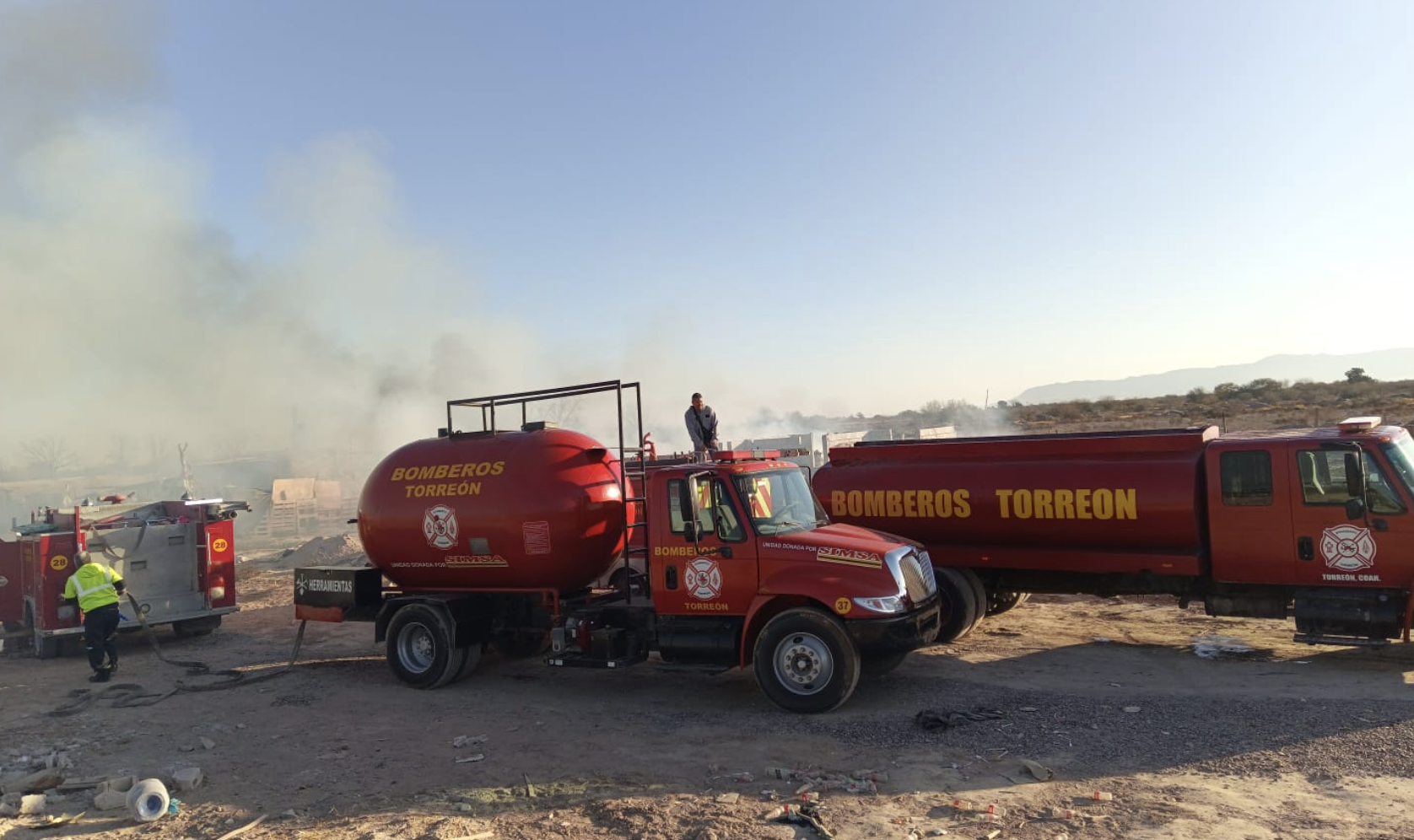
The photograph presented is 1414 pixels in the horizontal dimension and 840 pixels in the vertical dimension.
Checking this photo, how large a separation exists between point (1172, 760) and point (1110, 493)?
4176 mm

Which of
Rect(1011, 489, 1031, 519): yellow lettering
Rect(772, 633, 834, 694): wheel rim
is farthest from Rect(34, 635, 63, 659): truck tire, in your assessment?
Rect(1011, 489, 1031, 519): yellow lettering

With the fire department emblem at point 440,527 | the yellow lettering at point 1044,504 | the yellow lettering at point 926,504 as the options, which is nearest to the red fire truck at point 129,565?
the fire department emblem at point 440,527

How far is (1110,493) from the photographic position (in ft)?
33.8

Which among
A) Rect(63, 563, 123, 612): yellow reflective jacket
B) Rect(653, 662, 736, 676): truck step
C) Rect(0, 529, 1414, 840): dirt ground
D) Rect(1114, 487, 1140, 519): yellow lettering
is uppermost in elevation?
Rect(1114, 487, 1140, 519): yellow lettering

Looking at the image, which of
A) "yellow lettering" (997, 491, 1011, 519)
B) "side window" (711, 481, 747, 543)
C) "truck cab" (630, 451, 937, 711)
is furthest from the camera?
"yellow lettering" (997, 491, 1011, 519)

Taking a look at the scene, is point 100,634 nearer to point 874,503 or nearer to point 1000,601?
point 874,503

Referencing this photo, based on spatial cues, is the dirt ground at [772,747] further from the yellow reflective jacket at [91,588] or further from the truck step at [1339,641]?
the yellow reflective jacket at [91,588]

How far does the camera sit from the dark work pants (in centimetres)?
1113

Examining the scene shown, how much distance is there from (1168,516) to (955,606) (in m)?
2.57

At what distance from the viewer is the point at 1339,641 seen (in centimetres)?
891

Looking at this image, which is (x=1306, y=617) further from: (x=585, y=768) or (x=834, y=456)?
(x=585, y=768)

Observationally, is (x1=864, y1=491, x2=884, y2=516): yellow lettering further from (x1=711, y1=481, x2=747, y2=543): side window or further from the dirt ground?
(x1=711, y1=481, x2=747, y2=543): side window

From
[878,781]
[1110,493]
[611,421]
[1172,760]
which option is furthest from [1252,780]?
[611,421]

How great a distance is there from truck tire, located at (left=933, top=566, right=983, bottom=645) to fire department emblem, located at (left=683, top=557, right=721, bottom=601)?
3313mm
